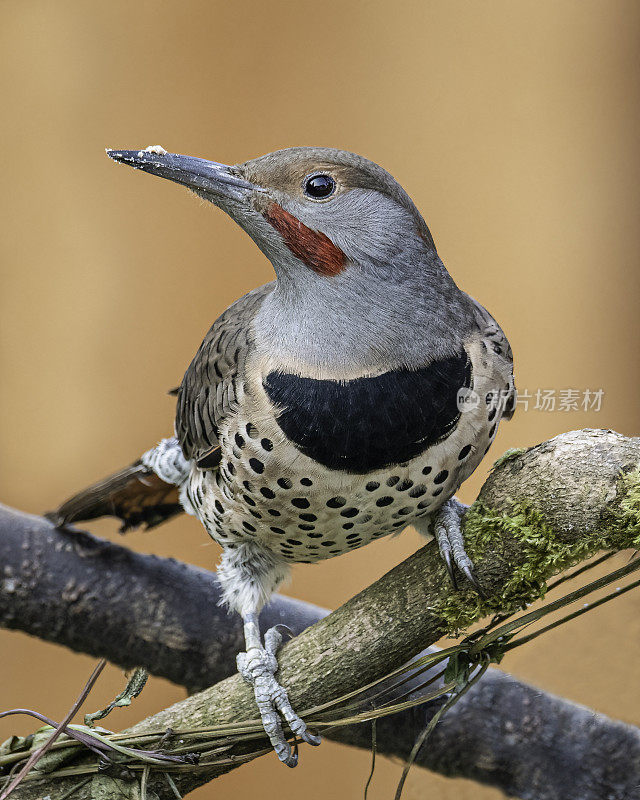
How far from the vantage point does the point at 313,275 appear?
1241mm

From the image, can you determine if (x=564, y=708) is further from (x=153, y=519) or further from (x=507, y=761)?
(x=153, y=519)

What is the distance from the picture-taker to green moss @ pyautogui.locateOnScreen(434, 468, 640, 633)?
3.60 feet

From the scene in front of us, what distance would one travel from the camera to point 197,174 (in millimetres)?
1218

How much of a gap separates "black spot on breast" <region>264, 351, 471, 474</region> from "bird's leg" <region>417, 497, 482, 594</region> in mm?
126

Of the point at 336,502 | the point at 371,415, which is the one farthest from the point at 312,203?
the point at 336,502

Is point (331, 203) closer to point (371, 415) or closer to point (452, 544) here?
point (371, 415)

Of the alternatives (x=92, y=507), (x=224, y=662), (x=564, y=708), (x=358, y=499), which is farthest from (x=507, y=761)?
(x=92, y=507)

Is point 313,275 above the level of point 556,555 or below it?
above

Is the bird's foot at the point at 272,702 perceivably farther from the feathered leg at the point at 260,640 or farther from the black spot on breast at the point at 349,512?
the black spot on breast at the point at 349,512

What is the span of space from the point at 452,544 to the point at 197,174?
2.12ft

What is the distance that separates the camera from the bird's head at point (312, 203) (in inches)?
47.8

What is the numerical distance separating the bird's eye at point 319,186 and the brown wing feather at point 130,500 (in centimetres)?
75

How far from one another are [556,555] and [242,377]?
0.53 meters

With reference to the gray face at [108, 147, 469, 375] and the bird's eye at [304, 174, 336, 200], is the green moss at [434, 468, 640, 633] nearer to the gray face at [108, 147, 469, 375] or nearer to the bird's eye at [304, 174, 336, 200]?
the gray face at [108, 147, 469, 375]
